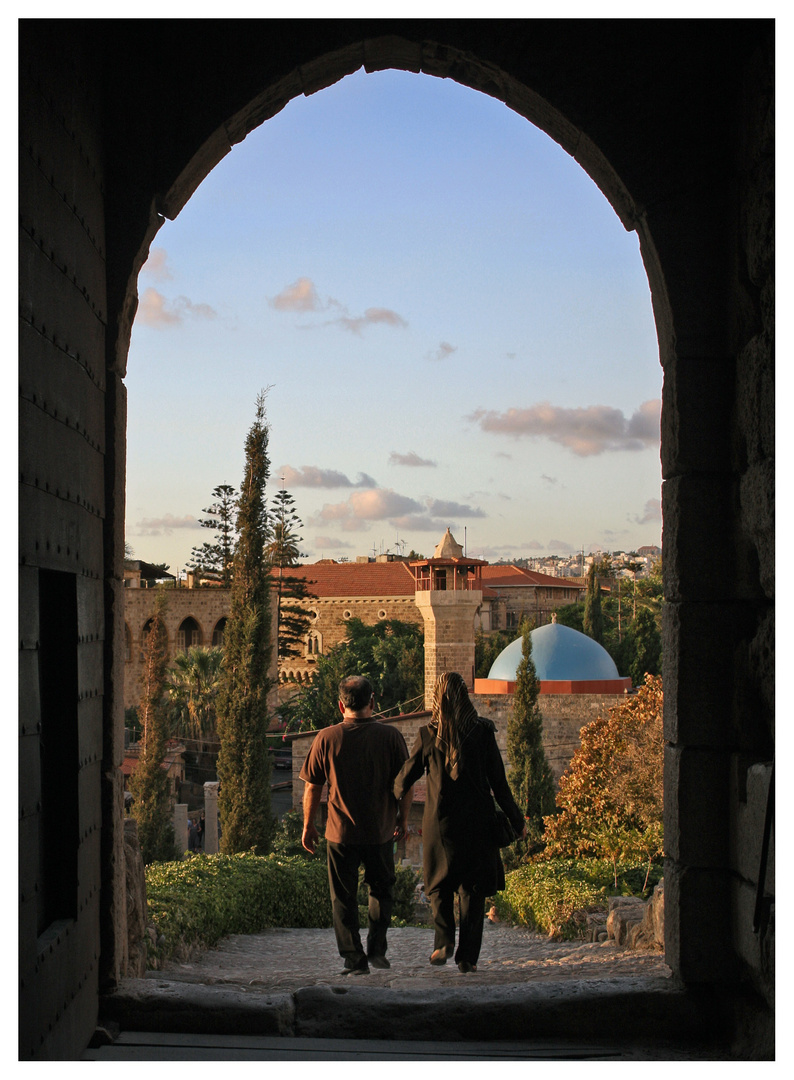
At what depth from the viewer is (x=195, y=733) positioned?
27.1 meters

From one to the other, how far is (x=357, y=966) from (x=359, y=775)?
2.72ft

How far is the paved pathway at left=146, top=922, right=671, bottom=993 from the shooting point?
3.58 m

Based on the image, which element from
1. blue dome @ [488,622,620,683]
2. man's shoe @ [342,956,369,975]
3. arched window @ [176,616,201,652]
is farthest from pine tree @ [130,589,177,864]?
arched window @ [176,616,201,652]

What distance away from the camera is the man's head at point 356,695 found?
12.7 ft

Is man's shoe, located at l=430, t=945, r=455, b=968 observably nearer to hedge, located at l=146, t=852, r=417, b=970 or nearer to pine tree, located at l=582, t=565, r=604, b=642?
hedge, located at l=146, t=852, r=417, b=970

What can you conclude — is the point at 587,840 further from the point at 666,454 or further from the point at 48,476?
the point at 48,476

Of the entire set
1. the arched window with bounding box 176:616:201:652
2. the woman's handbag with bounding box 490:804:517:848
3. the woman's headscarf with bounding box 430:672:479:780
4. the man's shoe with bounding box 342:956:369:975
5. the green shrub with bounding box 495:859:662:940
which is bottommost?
the green shrub with bounding box 495:859:662:940

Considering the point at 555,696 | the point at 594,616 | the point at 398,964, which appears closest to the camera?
the point at 398,964

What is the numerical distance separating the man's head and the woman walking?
29 cm

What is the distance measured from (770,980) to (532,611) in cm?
4827

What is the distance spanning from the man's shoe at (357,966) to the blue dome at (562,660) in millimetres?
16947

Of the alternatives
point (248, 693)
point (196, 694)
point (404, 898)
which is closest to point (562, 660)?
point (248, 693)

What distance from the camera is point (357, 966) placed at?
3.82m

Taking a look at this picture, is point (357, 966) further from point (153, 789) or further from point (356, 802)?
point (153, 789)
